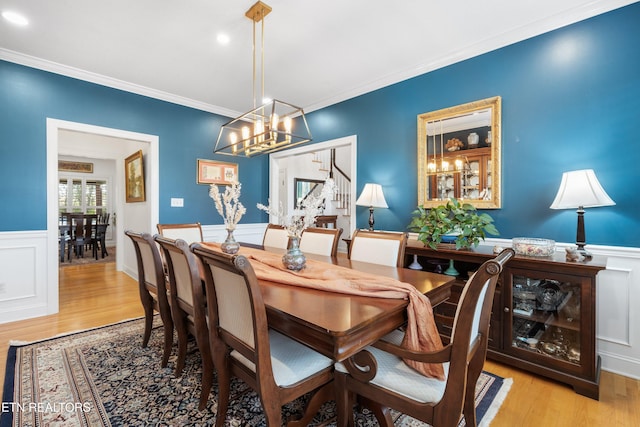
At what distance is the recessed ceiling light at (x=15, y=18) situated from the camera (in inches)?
90.5

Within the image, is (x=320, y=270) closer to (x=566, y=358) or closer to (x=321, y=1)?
(x=566, y=358)

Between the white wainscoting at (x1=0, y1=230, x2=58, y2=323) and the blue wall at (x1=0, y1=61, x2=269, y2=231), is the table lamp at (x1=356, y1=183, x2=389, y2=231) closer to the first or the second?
the blue wall at (x1=0, y1=61, x2=269, y2=231)

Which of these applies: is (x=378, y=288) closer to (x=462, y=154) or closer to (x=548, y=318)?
(x=548, y=318)

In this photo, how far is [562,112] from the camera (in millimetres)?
2248

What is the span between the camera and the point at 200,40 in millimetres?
2629

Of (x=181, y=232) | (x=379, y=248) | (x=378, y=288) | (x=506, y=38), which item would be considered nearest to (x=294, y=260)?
(x=378, y=288)

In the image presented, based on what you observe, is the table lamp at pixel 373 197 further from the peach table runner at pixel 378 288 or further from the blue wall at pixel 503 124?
the peach table runner at pixel 378 288

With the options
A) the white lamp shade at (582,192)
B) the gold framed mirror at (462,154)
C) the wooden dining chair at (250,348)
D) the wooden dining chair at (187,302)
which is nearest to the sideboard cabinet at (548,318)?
the white lamp shade at (582,192)

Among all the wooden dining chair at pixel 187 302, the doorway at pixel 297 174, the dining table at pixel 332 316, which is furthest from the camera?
the doorway at pixel 297 174

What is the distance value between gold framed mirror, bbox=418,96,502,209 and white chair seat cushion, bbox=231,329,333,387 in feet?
6.88

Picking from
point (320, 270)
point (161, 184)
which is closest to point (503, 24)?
point (320, 270)

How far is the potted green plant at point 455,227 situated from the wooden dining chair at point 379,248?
0.36 metres

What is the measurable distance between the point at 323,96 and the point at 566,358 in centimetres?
360

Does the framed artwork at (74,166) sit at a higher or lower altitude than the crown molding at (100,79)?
lower
